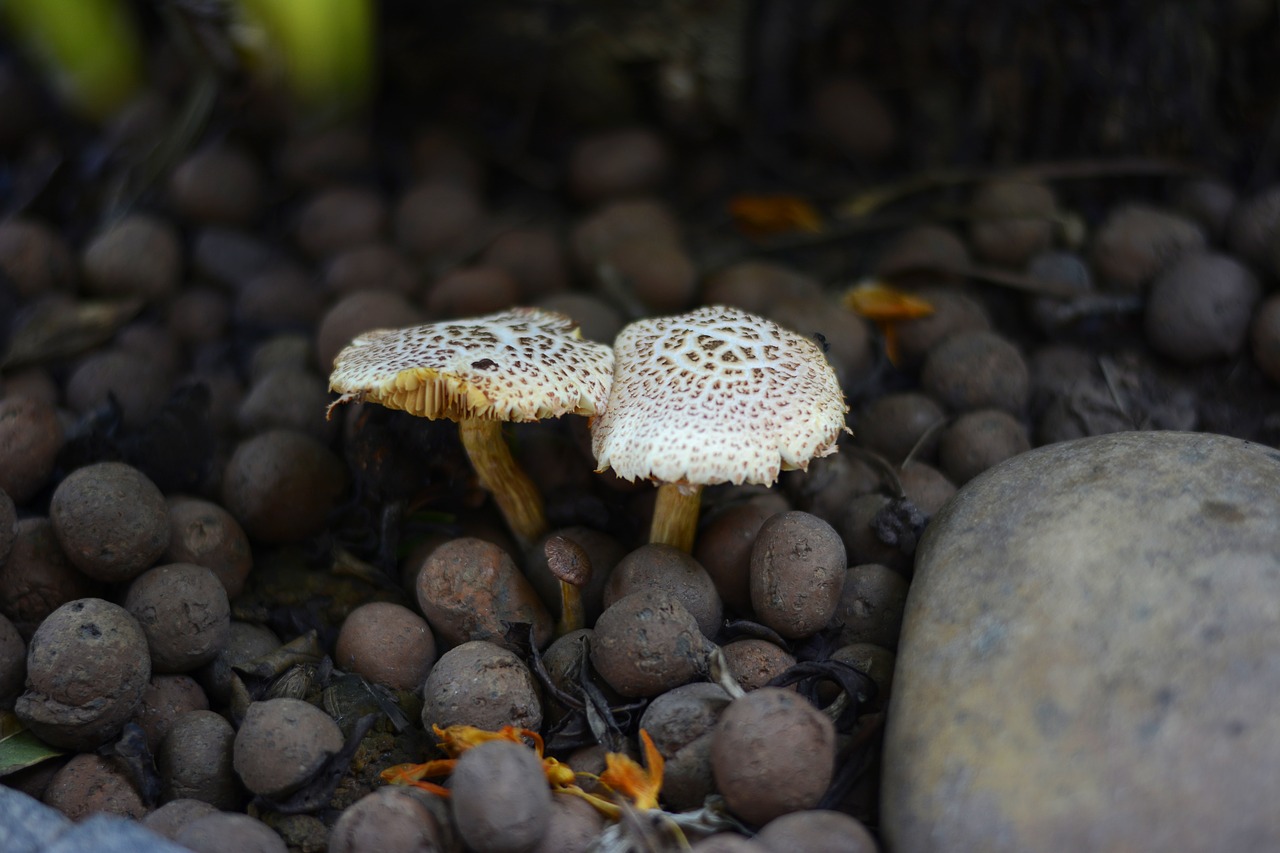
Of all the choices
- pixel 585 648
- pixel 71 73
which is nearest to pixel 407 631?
pixel 585 648

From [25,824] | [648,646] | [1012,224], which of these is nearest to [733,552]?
[648,646]

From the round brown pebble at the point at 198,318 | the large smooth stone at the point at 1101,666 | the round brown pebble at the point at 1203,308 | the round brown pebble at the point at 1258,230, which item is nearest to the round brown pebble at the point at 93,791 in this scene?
the large smooth stone at the point at 1101,666

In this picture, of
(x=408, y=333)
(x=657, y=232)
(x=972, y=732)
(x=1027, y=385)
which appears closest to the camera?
(x=972, y=732)

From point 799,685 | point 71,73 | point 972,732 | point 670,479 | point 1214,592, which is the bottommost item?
point 799,685

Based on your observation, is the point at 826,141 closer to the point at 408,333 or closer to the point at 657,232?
the point at 657,232

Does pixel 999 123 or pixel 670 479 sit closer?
pixel 670 479

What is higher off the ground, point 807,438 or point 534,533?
point 807,438

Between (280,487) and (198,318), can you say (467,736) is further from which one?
(198,318)

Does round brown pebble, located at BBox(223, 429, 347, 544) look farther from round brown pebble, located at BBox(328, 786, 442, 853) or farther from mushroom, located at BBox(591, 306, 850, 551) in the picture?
round brown pebble, located at BBox(328, 786, 442, 853)
